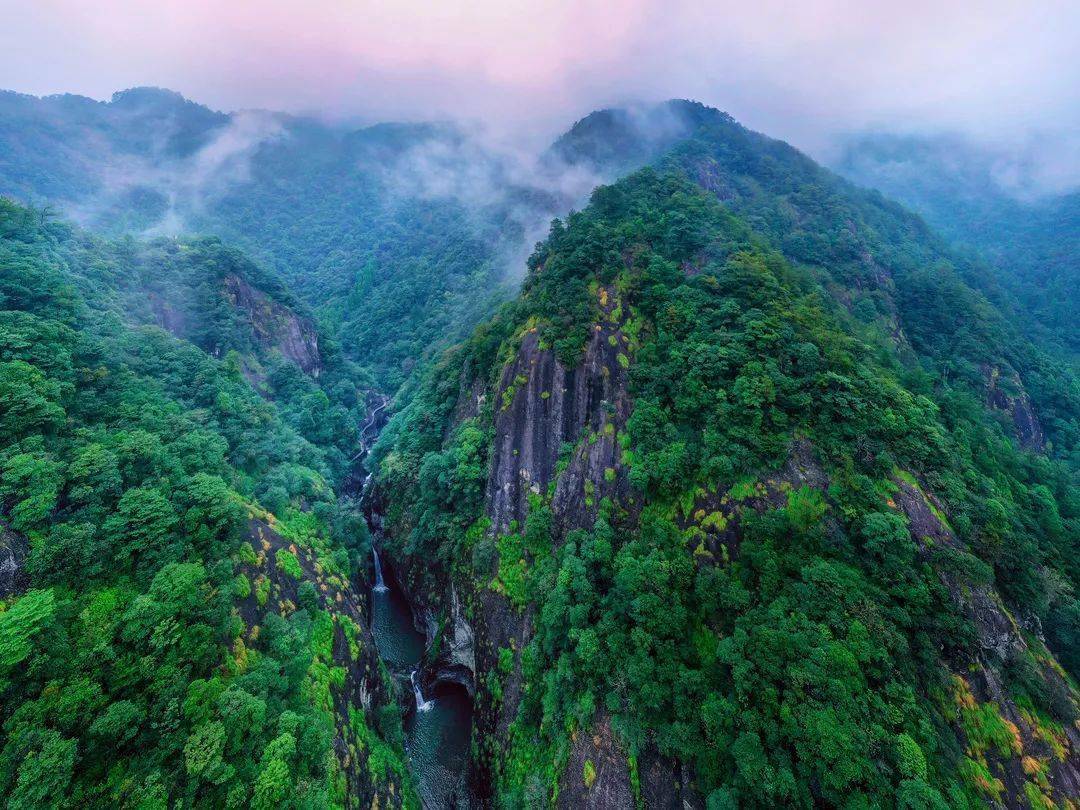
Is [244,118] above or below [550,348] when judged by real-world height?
above

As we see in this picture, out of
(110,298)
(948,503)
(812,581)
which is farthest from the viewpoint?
(110,298)

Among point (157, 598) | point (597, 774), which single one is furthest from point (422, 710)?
point (157, 598)

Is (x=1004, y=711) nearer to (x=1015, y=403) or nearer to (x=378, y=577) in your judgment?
(x=1015, y=403)

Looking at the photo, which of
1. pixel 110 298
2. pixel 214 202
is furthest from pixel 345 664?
pixel 214 202

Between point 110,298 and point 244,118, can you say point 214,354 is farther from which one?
point 244,118

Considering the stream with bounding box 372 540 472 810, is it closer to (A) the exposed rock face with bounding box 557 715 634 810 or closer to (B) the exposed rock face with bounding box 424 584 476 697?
(B) the exposed rock face with bounding box 424 584 476 697

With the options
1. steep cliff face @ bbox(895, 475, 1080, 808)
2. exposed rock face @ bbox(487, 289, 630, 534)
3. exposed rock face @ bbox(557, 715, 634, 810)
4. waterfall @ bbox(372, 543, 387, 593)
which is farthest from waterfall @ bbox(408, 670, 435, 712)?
steep cliff face @ bbox(895, 475, 1080, 808)

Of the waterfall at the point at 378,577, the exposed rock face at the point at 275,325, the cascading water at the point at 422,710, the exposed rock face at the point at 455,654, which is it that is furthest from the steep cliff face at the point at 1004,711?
the exposed rock face at the point at 275,325
